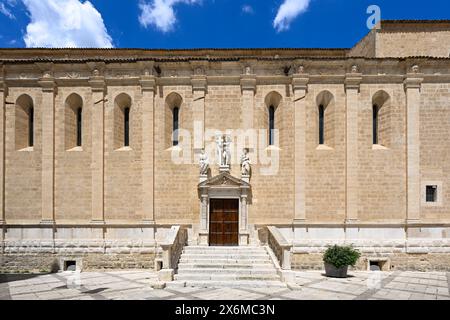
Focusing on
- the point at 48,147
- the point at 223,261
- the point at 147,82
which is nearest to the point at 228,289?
the point at 223,261

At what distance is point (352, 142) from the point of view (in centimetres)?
1645

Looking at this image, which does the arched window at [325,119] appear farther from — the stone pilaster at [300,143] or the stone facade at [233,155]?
the stone pilaster at [300,143]

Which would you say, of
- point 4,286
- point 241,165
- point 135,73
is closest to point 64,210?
point 4,286

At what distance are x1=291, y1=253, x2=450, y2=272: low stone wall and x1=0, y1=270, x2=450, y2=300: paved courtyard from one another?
0.59 metres

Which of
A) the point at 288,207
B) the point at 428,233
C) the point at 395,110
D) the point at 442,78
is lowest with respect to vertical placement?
the point at 428,233

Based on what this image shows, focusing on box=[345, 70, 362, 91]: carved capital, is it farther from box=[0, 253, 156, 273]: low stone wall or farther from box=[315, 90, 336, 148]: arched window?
box=[0, 253, 156, 273]: low stone wall

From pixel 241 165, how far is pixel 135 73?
664cm

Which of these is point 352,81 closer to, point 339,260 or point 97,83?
point 339,260

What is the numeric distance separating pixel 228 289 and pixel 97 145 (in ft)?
30.0

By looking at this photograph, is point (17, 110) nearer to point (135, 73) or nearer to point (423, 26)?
point (135, 73)

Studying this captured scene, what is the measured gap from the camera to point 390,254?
52.9 ft

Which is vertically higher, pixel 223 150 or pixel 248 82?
pixel 248 82

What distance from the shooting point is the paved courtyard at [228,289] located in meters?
11.5

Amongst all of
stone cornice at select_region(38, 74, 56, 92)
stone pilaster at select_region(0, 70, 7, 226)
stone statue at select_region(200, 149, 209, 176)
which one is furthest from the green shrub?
stone pilaster at select_region(0, 70, 7, 226)
